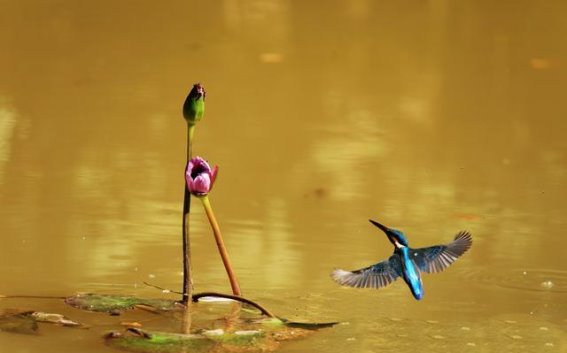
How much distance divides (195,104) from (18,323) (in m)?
0.57

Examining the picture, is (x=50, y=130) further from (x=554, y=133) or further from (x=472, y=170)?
(x=554, y=133)

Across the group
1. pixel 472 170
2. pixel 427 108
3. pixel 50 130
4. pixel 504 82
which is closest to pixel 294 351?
pixel 472 170

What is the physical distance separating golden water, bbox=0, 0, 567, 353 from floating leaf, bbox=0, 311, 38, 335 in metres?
0.03

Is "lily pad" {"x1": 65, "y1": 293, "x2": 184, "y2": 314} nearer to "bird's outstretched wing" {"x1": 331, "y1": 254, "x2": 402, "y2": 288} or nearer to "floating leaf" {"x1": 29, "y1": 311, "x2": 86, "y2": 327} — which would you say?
"floating leaf" {"x1": 29, "y1": 311, "x2": 86, "y2": 327}

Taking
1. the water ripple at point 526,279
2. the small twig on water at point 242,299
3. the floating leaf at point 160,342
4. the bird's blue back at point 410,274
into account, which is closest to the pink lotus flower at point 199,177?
the small twig on water at point 242,299

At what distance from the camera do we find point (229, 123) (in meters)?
4.59

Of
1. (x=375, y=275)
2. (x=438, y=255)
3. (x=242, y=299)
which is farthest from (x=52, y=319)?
(x=438, y=255)

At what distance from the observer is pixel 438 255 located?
2754 mm

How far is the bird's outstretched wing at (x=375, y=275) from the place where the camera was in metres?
2.67

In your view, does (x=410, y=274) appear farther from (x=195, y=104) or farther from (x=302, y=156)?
(x=302, y=156)

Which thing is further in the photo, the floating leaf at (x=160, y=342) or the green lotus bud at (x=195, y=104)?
the green lotus bud at (x=195, y=104)

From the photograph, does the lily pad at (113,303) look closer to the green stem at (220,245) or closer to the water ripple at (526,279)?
the green stem at (220,245)

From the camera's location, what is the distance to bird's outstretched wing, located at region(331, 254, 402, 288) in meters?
2.67

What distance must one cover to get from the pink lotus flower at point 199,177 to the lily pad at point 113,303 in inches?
10.5
